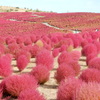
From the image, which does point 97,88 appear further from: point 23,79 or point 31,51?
point 31,51

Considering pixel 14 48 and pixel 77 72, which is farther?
pixel 14 48

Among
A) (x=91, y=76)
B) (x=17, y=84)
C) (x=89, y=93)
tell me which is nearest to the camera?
(x=89, y=93)

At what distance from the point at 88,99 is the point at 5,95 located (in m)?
3.75

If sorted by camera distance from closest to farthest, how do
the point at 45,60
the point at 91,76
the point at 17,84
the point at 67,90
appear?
the point at 67,90 → the point at 17,84 → the point at 91,76 → the point at 45,60

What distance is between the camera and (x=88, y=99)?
17.6 ft

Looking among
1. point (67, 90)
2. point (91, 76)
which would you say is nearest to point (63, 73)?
point (91, 76)

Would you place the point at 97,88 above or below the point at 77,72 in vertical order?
above

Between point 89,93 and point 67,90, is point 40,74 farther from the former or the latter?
point 89,93

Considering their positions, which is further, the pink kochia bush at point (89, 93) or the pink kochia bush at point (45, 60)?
the pink kochia bush at point (45, 60)

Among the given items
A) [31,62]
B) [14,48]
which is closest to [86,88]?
[31,62]

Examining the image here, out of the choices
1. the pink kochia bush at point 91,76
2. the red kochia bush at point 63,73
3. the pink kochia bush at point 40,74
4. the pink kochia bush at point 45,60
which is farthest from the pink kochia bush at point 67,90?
the pink kochia bush at point 45,60

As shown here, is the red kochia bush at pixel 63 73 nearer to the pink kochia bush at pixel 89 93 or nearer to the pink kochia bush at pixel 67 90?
the pink kochia bush at pixel 67 90

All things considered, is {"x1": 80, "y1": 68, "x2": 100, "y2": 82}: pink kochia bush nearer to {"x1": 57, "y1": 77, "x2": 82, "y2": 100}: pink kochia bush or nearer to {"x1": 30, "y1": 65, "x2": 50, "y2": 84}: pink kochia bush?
{"x1": 57, "y1": 77, "x2": 82, "y2": 100}: pink kochia bush

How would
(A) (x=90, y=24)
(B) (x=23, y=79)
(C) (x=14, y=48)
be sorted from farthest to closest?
(A) (x=90, y=24)
(C) (x=14, y=48)
(B) (x=23, y=79)
